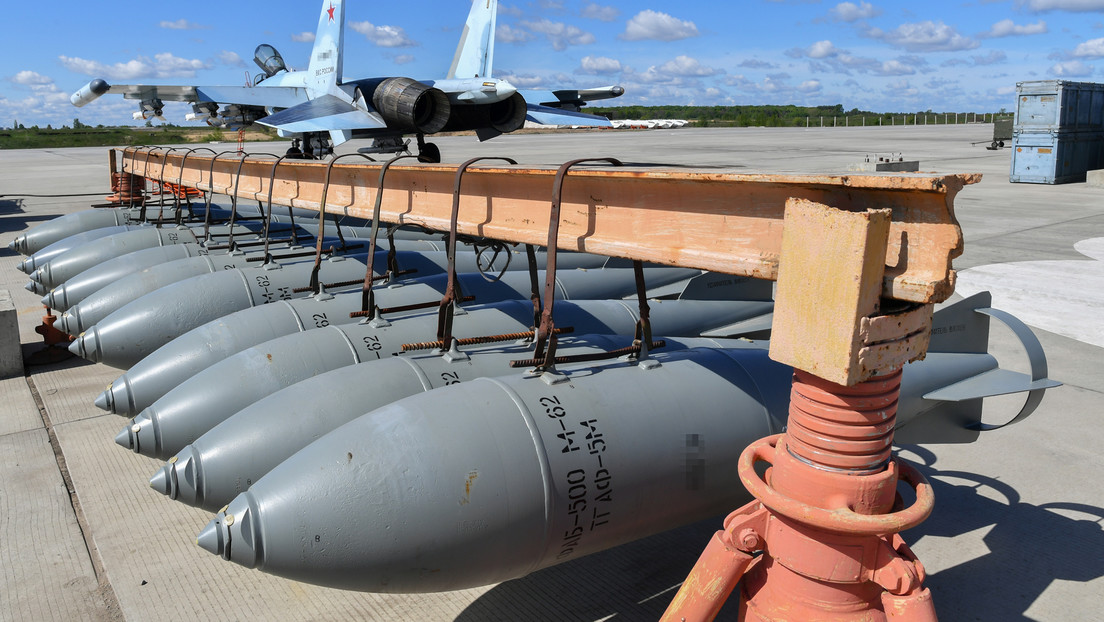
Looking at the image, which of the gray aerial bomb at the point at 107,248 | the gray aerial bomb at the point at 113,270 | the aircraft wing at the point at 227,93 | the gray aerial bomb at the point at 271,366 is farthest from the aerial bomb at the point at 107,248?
the aircraft wing at the point at 227,93

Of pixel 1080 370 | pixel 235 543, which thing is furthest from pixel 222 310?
pixel 1080 370

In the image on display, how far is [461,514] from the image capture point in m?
3.26

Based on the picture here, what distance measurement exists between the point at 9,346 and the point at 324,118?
7.34m

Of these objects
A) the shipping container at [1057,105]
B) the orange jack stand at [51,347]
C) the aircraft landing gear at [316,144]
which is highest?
the shipping container at [1057,105]

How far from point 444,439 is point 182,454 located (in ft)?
6.05

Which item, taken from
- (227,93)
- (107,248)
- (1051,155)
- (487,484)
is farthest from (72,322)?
(1051,155)

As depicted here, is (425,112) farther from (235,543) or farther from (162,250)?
(235,543)

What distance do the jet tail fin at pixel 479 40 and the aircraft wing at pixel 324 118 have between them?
13.0ft

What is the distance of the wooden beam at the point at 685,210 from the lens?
2432 mm

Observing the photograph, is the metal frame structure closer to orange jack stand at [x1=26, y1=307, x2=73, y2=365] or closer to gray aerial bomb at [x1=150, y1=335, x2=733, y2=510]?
gray aerial bomb at [x1=150, y1=335, x2=733, y2=510]

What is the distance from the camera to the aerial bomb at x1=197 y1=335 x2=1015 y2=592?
323cm

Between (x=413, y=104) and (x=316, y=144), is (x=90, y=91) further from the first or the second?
(x=413, y=104)

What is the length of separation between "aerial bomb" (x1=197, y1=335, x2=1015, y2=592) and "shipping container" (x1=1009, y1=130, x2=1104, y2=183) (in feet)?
89.6

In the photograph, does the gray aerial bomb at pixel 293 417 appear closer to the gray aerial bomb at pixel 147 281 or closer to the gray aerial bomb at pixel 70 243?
the gray aerial bomb at pixel 147 281
